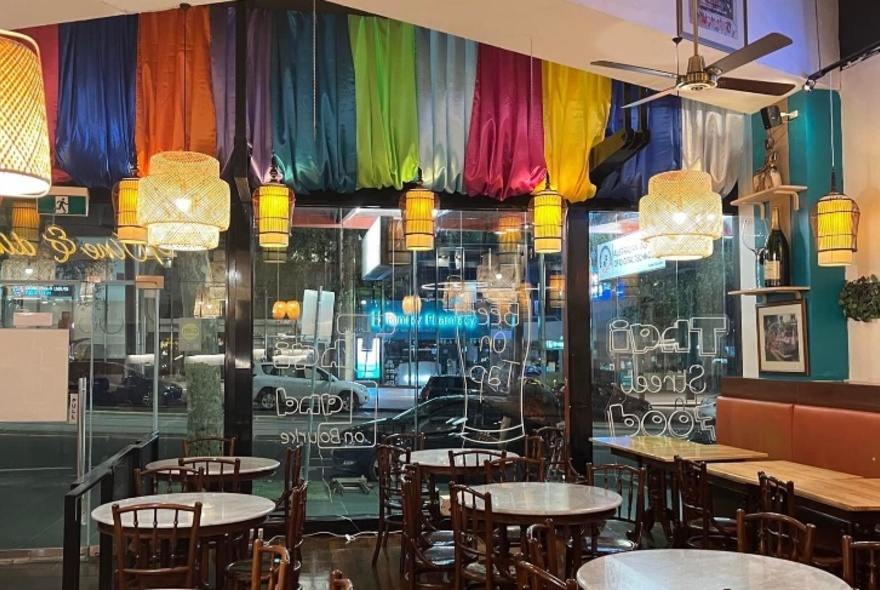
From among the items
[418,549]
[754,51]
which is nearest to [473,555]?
[418,549]

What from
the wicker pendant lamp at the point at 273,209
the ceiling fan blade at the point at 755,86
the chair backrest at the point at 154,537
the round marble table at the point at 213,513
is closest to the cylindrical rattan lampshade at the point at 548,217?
the ceiling fan blade at the point at 755,86

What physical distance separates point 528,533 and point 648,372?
4.68 metres

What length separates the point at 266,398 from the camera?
23.8ft

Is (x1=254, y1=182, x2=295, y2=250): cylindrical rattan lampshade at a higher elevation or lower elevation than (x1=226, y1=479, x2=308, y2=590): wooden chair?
higher

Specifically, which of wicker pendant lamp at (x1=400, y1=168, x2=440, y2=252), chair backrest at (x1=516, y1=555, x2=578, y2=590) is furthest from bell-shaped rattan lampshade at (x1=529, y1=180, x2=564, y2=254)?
chair backrest at (x1=516, y1=555, x2=578, y2=590)

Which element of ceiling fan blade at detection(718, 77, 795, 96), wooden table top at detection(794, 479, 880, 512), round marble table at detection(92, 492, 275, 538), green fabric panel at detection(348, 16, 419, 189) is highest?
green fabric panel at detection(348, 16, 419, 189)

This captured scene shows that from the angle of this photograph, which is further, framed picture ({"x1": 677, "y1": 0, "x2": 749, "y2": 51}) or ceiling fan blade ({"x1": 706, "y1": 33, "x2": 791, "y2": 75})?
framed picture ({"x1": 677, "y1": 0, "x2": 749, "y2": 51})

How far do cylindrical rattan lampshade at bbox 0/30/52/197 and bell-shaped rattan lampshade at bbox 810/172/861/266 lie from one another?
17.1ft

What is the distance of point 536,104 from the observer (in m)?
7.04

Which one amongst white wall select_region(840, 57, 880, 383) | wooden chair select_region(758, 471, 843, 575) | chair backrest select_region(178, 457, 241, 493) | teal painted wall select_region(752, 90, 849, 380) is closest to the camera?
wooden chair select_region(758, 471, 843, 575)

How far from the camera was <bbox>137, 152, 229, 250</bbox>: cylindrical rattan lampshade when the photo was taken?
4.73m

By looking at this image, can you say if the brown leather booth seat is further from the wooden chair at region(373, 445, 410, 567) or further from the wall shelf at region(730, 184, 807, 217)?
the wooden chair at region(373, 445, 410, 567)

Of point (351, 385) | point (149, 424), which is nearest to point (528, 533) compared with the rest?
point (351, 385)

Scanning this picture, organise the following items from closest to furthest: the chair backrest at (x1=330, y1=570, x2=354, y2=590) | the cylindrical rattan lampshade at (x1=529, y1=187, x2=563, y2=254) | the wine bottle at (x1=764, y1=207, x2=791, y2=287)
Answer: the chair backrest at (x1=330, y1=570, x2=354, y2=590) < the cylindrical rattan lampshade at (x1=529, y1=187, x2=563, y2=254) < the wine bottle at (x1=764, y1=207, x2=791, y2=287)
